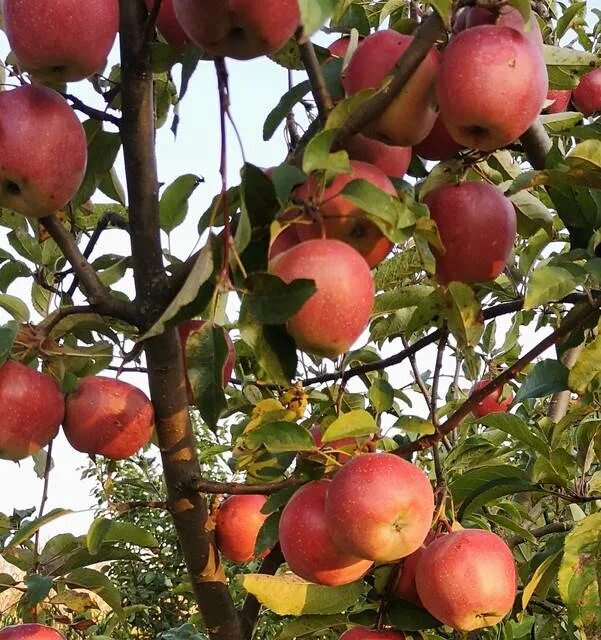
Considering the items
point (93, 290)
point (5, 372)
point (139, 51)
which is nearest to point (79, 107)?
point (139, 51)

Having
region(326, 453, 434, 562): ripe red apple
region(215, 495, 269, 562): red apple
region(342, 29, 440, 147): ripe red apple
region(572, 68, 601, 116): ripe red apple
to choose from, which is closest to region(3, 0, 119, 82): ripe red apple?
region(342, 29, 440, 147): ripe red apple

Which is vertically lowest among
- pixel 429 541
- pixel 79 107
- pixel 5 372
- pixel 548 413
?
pixel 429 541

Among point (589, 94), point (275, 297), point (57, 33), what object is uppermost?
point (589, 94)

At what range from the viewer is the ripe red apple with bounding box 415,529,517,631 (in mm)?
995

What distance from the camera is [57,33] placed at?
98cm

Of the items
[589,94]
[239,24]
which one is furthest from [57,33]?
[589,94]

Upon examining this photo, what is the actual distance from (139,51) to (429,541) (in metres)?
0.77

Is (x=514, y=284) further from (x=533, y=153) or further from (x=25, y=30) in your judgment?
(x=25, y=30)

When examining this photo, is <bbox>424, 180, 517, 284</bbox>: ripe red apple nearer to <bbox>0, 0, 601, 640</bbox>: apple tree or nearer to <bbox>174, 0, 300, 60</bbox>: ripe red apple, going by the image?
<bbox>0, 0, 601, 640</bbox>: apple tree

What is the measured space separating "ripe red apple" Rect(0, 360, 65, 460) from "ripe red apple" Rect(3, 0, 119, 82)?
0.44 metres

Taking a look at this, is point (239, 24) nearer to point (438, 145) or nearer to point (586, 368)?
point (438, 145)

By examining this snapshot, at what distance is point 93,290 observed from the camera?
3.72 feet

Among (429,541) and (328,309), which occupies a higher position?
(328,309)

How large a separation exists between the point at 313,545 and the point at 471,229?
0.41m
